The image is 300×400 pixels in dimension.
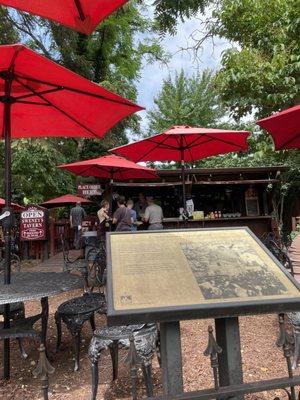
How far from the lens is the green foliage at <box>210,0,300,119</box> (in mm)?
8594

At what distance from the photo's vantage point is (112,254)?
229cm

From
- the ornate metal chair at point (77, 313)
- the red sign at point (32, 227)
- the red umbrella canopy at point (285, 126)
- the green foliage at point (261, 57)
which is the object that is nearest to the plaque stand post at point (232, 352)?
the ornate metal chair at point (77, 313)

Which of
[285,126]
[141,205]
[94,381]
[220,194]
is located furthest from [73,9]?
[220,194]

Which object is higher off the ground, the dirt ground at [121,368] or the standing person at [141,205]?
Result: the standing person at [141,205]

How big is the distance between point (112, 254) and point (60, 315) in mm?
1892

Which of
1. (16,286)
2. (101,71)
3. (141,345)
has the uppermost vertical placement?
(101,71)

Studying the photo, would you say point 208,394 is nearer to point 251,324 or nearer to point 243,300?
point 243,300

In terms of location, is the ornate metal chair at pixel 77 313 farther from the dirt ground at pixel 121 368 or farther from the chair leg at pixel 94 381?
the chair leg at pixel 94 381

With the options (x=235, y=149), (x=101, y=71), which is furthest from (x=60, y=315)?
(x=101, y=71)

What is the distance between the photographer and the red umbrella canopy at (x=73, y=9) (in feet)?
9.23

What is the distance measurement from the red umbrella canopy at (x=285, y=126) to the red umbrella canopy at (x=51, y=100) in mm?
1913

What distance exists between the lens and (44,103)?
13.5 feet

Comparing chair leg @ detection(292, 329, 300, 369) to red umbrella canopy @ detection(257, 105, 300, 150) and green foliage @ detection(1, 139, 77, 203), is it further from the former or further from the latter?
green foliage @ detection(1, 139, 77, 203)

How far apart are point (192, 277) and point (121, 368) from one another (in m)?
2.10
